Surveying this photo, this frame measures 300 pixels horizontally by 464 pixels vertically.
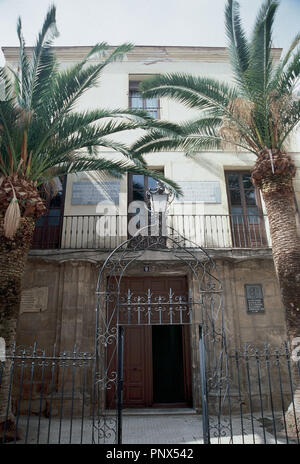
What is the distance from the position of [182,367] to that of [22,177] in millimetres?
6060

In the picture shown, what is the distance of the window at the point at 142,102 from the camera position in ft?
37.2

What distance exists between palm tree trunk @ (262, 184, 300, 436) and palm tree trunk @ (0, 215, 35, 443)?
16.1ft

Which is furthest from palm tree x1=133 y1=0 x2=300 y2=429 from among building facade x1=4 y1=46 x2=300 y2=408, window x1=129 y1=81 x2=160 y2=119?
window x1=129 y1=81 x2=160 y2=119

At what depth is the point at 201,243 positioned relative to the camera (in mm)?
9383

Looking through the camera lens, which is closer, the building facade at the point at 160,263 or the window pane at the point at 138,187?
the building facade at the point at 160,263

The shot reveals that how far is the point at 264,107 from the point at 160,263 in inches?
174

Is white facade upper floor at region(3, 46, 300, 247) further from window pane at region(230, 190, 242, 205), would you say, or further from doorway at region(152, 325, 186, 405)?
doorway at region(152, 325, 186, 405)

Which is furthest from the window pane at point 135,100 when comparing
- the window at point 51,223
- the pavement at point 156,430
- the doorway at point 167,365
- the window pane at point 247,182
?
the pavement at point 156,430

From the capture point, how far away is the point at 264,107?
7344mm

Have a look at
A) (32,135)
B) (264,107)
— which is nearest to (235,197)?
(264,107)

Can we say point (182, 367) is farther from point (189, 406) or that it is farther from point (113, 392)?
point (113, 392)

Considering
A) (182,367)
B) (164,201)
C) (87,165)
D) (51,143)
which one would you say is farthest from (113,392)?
(51,143)

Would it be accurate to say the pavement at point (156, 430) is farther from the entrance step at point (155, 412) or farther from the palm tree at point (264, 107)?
the palm tree at point (264, 107)

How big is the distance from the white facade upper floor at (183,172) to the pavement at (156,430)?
14.2ft
